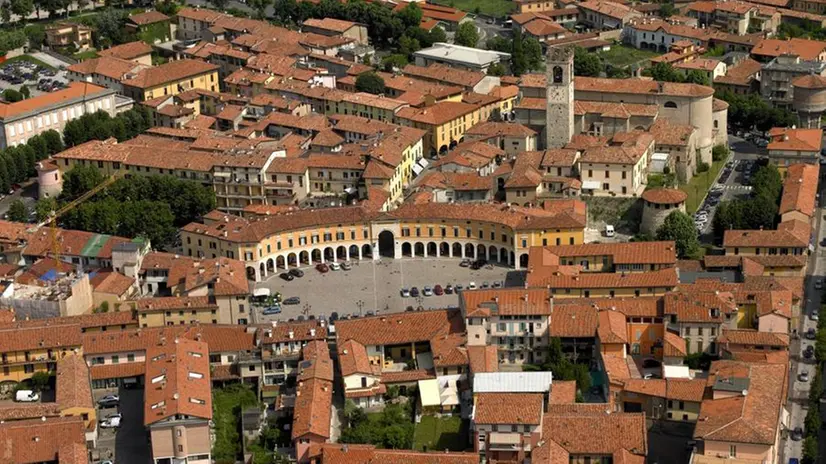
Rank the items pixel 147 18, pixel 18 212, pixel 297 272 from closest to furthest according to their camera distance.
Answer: pixel 297 272 < pixel 18 212 < pixel 147 18

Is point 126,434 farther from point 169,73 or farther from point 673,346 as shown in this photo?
point 169,73

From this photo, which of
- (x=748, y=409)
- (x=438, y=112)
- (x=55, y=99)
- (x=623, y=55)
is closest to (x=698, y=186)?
(x=438, y=112)

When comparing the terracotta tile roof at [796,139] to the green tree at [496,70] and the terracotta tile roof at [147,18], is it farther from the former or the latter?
the terracotta tile roof at [147,18]

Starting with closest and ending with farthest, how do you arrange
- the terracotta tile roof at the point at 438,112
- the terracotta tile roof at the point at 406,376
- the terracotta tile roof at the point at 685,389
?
the terracotta tile roof at the point at 685,389 → the terracotta tile roof at the point at 406,376 → the terracotta tile roof at the point at 438,112

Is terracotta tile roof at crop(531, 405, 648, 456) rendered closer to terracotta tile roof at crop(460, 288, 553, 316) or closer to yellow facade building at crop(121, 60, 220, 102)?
terracotta tile roof at crop(460, 288, 553, 316)

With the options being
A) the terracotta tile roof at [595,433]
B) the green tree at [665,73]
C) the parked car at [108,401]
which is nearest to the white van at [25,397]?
the parked car at [108,401]

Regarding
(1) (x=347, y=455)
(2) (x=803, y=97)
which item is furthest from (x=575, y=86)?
(1) (x=347, y=455)
